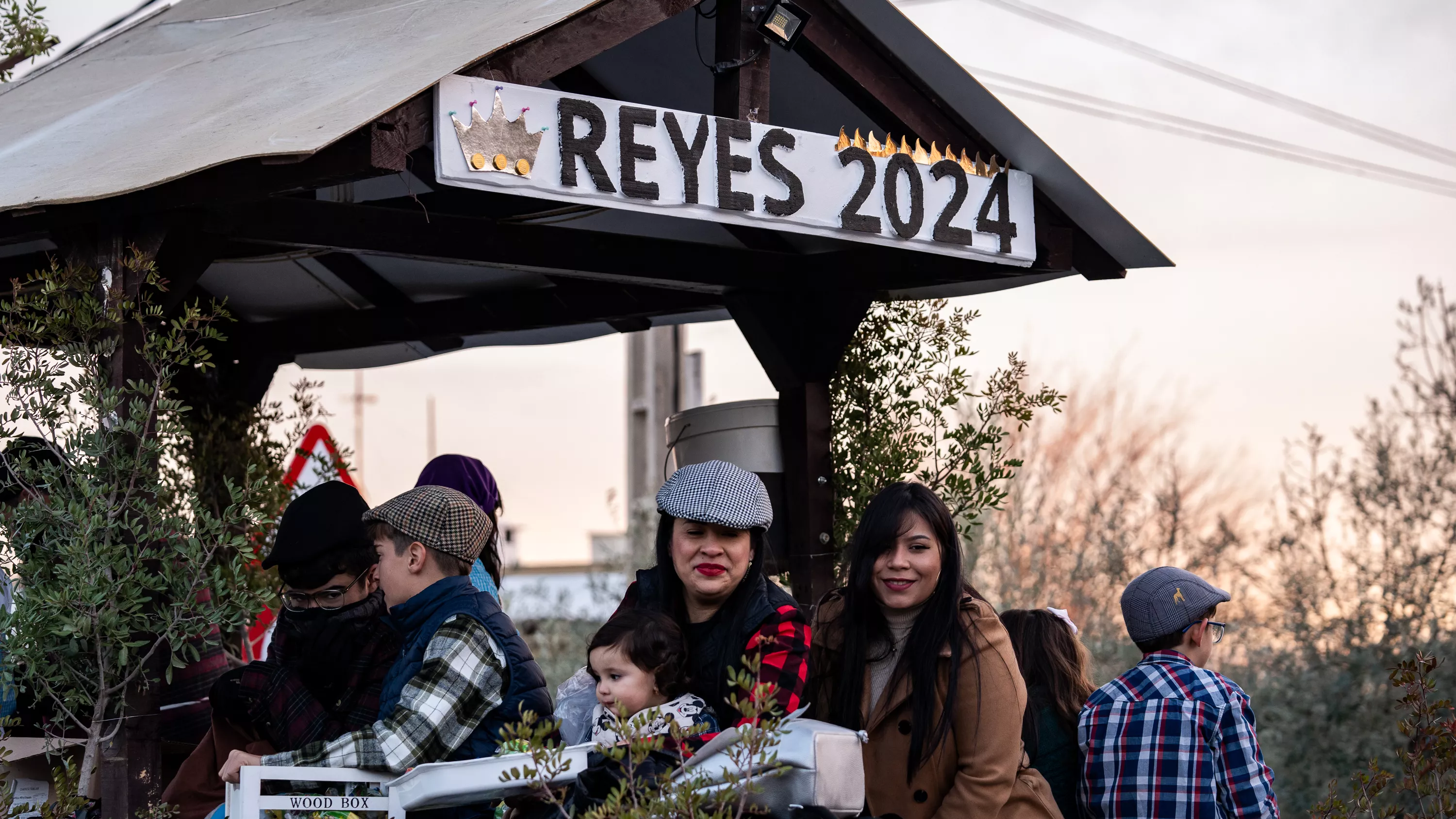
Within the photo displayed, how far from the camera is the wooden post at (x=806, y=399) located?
5793mm

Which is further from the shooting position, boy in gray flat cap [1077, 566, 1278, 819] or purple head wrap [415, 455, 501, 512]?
purple head wrap [415, 455, 501, 512]

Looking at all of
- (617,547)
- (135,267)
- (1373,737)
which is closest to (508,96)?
(135,267)

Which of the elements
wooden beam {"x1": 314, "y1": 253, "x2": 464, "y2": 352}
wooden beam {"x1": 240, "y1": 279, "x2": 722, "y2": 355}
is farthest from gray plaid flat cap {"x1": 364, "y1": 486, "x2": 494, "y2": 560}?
wooden beam {"x1": 314, "y1": 253, "x2": 464, "y2": 352}

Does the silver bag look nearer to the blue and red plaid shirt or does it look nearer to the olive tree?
the blue and red plaid shirt

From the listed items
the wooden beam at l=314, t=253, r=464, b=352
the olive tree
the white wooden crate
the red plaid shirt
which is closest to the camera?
the white wooden crate

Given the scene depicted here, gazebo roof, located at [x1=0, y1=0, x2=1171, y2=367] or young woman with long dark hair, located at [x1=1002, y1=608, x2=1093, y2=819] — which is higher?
Result: gazebo roof, located at [x1=0, y1=0, x2=1171, y2=367]

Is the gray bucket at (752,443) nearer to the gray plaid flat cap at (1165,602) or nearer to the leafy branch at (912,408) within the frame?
the leafy branch at (912,408)

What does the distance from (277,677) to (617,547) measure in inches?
447

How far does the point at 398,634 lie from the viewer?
4.19 meters

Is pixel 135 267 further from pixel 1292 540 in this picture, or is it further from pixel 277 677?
pixel 1292 540

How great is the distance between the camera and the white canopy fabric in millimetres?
3730

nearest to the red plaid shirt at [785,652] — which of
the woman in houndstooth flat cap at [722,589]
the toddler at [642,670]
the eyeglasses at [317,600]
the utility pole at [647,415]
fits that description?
the woman in houndstooth flat cap at [722,589]

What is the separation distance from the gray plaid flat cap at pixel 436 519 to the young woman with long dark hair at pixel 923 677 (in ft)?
3.24

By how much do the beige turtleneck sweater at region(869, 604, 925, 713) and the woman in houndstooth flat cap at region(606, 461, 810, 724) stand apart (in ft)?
0.79
